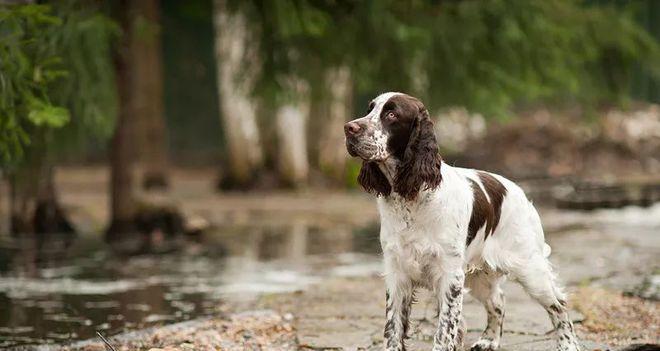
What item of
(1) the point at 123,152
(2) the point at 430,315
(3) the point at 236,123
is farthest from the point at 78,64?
(3) the point at 236,123

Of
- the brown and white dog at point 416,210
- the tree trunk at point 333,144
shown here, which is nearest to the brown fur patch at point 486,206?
the brown and white dog at point 416,210

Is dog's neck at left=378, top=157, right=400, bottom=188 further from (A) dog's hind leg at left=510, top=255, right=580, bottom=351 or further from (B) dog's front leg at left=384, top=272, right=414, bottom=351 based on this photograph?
(A) dog's hind leg at left=510, top=255, right=580, bottom=351

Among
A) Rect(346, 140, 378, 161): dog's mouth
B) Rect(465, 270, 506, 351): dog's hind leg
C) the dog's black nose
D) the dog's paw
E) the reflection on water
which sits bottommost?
the reflection on water

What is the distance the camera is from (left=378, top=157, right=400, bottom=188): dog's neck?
577cm

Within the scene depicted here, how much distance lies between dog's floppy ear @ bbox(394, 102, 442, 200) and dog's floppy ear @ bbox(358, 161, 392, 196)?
0.30ft

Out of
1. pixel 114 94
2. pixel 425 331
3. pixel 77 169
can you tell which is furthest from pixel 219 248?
pixel 77 169

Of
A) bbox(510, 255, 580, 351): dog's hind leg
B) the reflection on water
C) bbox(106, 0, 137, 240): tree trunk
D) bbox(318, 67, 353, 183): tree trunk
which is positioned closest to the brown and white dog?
bbox(510, 255, 580, 351): dog's hind leg

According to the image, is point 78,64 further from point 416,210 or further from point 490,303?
point 416,210

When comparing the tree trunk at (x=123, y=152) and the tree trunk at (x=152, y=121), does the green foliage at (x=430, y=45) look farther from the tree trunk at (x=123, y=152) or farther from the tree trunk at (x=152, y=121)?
the tree trunk at (x=152, y=121)

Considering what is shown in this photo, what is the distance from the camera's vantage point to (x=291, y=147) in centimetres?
1962

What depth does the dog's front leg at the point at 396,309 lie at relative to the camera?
5891 mm

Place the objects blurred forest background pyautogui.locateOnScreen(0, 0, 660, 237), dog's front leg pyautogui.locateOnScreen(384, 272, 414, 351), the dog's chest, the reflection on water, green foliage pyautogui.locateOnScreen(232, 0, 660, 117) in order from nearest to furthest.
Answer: the dog's chest
dog's front leg pyautogui.locateOnScreen(384, 272, 414, 351)
the reflection on water
blurred forest background pyautogui.locateOnScreen(0, 0, 660, 237)
green foliage pyautogui.locateOnScreen(232, 0, 660, 117)

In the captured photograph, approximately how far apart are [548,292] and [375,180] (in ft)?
4.31

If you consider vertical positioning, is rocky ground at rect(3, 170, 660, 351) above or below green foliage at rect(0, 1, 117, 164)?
below
